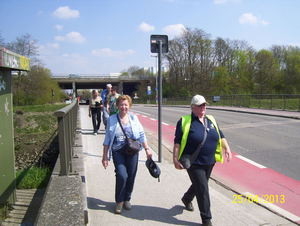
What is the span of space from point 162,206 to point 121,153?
957 mm

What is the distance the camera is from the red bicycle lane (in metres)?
4.08

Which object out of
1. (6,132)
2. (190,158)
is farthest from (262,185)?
(6,132)

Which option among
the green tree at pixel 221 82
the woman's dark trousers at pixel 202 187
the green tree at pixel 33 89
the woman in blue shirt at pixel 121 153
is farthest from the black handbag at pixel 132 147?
the green tree at pixel 221 82

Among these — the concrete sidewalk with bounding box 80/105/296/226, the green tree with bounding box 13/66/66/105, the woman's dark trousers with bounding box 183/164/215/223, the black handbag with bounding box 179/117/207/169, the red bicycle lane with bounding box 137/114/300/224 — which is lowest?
the red bicycle lane with bounding box 137/114/300/224

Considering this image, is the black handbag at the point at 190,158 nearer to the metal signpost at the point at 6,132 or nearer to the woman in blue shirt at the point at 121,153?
the woman in blue shirt at the point at 121,153

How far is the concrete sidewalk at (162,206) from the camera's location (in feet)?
11.2

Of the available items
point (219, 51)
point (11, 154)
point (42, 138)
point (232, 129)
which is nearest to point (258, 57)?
point (219, 51)

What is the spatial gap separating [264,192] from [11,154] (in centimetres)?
416

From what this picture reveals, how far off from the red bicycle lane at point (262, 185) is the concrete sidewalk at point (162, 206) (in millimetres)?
203

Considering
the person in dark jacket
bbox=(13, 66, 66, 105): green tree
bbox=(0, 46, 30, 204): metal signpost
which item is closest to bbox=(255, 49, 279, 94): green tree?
bbox=(13, 66, 66, 105): green tree

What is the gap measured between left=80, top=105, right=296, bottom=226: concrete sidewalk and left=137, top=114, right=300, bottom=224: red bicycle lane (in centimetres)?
20

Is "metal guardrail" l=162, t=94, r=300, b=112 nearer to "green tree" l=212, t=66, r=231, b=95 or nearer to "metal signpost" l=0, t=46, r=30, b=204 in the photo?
"green tree" l=212, t=66, r=231, b=95

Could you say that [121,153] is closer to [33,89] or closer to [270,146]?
[270,146]

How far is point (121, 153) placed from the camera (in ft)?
12.1
